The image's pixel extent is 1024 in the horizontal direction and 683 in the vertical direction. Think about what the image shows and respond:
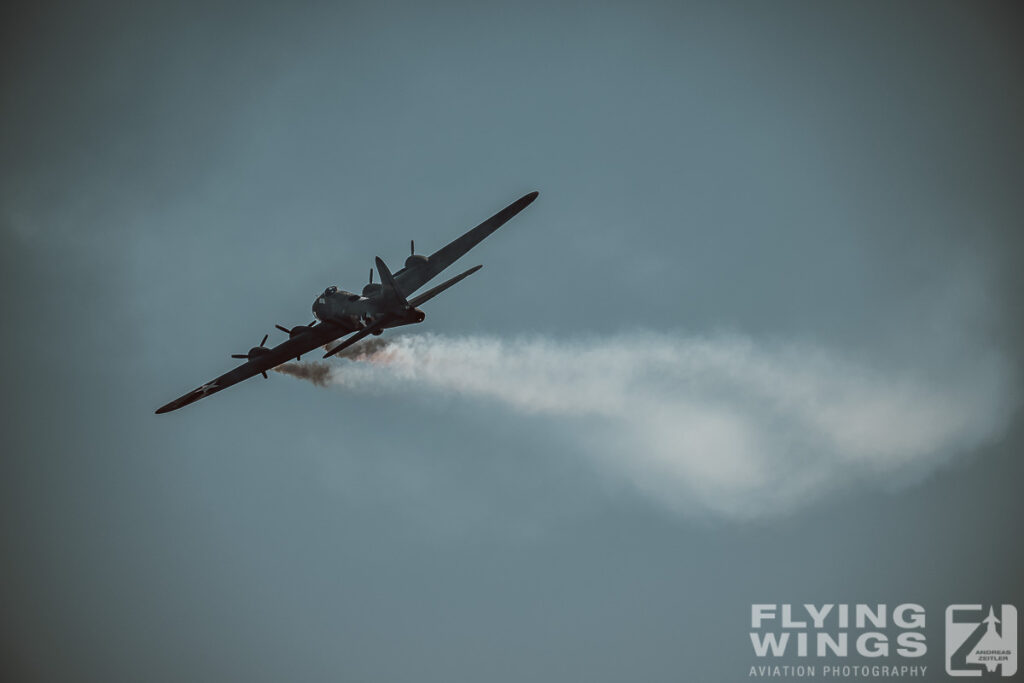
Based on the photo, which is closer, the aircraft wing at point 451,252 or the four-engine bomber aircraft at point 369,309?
the four-engine bomber aircraft at point 369,309

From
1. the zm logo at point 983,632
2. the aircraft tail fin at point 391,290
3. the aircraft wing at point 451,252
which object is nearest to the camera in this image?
the aircraft tail fin at point 391,290

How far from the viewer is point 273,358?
211 ft

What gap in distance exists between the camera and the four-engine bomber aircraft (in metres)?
58.6

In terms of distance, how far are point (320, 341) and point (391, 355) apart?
225 inches

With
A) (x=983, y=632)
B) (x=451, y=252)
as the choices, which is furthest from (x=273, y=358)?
(x=983, y=632)

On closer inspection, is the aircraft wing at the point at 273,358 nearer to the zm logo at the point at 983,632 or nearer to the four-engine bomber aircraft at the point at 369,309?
the four-engine bomber aircraft at the point at 369,309

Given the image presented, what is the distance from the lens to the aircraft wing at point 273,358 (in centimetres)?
6281

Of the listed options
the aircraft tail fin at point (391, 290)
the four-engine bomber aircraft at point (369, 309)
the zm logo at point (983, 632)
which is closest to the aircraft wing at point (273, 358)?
the four-engine bomber aircraft at point (369, 309)

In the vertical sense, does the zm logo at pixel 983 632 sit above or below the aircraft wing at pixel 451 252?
below

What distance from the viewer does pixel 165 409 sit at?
219 feet

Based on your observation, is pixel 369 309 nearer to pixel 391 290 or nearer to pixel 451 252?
pixel 391 290

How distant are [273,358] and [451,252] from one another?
13418 mm

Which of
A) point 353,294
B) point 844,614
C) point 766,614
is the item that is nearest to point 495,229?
point 353,294

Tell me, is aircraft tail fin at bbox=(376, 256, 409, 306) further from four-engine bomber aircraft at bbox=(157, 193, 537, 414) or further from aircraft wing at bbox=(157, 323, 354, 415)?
aircraft wing at bbox=(157, 323, 354, 415)
